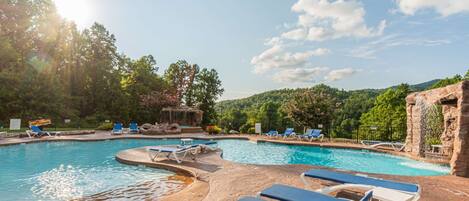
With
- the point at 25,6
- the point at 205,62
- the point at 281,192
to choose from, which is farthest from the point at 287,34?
the point at 25,6

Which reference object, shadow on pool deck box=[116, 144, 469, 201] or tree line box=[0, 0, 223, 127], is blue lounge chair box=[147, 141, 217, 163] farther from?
tree line box=[0, 0, 223, 127]

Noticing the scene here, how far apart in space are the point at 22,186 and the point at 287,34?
1248cm

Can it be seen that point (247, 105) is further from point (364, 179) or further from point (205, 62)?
point (364, 179)

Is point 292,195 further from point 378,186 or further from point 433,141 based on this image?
point 433,141

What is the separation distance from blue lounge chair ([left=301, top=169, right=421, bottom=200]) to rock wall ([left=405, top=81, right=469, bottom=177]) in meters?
3.68

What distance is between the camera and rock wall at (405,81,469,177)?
6.37 metres

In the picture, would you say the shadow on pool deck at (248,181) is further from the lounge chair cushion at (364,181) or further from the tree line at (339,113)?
the tree line at (339,113)

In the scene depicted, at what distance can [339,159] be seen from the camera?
10469 mm

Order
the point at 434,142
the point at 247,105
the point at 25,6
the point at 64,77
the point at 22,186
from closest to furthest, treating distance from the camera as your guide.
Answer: the point at 22,186 < the point at 434,142 < the point at 25,6 < the point at 64,77 < the point at 247,105

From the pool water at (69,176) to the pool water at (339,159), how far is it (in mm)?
4087

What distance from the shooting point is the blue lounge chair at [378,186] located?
3635 mm

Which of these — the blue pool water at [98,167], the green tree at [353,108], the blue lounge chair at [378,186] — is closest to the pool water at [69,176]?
the blue pool water at [98,167]

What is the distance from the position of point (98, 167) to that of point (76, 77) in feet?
62.7

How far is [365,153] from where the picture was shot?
1177cm
